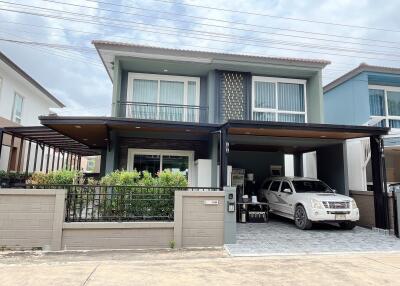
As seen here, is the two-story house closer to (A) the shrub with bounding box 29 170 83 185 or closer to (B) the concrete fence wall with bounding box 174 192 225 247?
(A) the shrub with bounding box 29 170 83 185

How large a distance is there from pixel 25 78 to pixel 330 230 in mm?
16165

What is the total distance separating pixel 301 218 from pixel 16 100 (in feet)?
52.0

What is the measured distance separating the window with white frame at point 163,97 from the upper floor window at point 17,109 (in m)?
7.80

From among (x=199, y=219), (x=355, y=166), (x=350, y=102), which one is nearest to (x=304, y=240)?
(x=199, y=219)

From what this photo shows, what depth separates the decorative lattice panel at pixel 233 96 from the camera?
12.6m

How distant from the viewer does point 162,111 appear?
12.5 m

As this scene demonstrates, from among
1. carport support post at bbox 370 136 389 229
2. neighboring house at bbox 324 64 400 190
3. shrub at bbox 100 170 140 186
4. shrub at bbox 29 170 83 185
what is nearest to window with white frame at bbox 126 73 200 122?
shrub at bbox 100 170 140 186

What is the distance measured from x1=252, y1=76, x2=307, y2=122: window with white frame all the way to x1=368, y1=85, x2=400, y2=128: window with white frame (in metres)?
3.49

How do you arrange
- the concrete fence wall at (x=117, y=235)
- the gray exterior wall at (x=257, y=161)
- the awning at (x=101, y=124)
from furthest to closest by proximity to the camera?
the gray exterior wall at (x=257, y=161)
the awning at (x=101, y=124)
the concrete fence wall at (x=117, y=235)

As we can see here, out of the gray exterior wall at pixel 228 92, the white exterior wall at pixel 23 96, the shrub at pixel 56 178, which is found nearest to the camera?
the shrub at pixel 56 178

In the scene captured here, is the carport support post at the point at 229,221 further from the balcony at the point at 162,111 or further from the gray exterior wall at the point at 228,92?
the balcony at the point at 162,111

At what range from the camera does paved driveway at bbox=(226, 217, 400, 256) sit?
7.20m

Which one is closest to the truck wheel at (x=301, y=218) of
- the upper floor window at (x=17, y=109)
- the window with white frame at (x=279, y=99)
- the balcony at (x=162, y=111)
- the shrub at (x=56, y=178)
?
the window with white frame at (x=279, y=99)

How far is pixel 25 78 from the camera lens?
50.9ft
